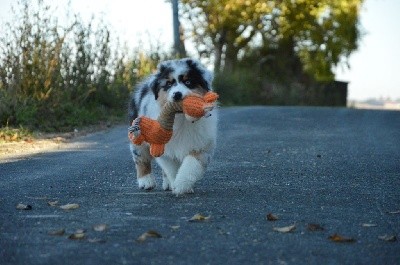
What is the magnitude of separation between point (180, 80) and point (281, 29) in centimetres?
3895

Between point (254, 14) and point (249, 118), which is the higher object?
point (254, 14)

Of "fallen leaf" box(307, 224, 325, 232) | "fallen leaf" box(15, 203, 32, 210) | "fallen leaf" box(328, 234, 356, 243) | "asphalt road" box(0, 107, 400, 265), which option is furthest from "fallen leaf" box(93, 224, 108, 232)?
"fallen leaf" box(328, 234, 356, 243)

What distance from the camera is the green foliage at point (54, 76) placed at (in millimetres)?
15703

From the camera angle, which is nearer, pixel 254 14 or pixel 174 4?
pixel 174 4

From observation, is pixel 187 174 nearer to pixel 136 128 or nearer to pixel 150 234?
pixel 136 128

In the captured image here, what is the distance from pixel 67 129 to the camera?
1600cm

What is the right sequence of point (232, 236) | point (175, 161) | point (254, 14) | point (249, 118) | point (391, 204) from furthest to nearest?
point (254, 14) < point (249, 118) < point (175, 161) < point (391, 204) < point (232, 236)

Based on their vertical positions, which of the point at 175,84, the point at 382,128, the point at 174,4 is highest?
the point at 174,4

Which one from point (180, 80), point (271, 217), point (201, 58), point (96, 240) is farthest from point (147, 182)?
point (201, 58)

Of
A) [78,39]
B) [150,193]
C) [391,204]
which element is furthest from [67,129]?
[391,204]

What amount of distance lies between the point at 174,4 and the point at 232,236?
25.9 meters

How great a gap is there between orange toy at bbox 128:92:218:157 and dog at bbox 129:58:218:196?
0.29ft

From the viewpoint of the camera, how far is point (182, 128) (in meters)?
7.73

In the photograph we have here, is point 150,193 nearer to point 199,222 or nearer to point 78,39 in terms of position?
point 199,222
